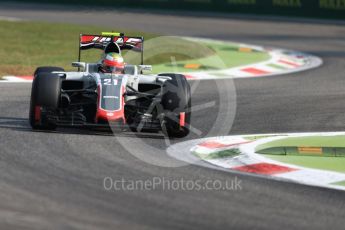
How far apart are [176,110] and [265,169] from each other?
249 cm

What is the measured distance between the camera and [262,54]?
84.9 feet

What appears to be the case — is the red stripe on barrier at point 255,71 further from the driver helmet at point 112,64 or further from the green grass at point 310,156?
the green grass at point 310,156

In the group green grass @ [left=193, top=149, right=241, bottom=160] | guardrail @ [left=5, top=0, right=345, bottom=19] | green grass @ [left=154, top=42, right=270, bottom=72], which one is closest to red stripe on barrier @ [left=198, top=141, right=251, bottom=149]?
green grass @ [left=193, top=149, right=241, bottom=160]

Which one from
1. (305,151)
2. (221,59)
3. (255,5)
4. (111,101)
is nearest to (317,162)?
(305,151)

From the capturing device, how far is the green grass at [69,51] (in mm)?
22598

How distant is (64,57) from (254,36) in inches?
342

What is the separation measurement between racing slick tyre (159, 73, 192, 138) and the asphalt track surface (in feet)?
1.09

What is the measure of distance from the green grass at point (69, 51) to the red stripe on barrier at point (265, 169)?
25.4 ft

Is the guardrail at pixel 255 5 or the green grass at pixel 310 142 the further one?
the guardrail at pixel 255 5

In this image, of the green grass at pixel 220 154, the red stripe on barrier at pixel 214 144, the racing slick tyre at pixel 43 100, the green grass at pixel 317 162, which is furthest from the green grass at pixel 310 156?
the racing slick tyre at pixel 43 100

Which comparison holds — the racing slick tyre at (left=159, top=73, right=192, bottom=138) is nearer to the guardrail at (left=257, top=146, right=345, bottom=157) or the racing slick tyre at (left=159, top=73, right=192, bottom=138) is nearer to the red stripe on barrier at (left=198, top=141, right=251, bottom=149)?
the red stripe on barrier at (left=198, top=141, right=251, bottom=149)

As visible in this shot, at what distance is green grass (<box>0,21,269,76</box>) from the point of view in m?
22.6

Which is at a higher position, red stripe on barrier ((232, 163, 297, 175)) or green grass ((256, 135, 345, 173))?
red stripe on barrier ((232, 163, 297, 175))

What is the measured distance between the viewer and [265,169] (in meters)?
11.3
